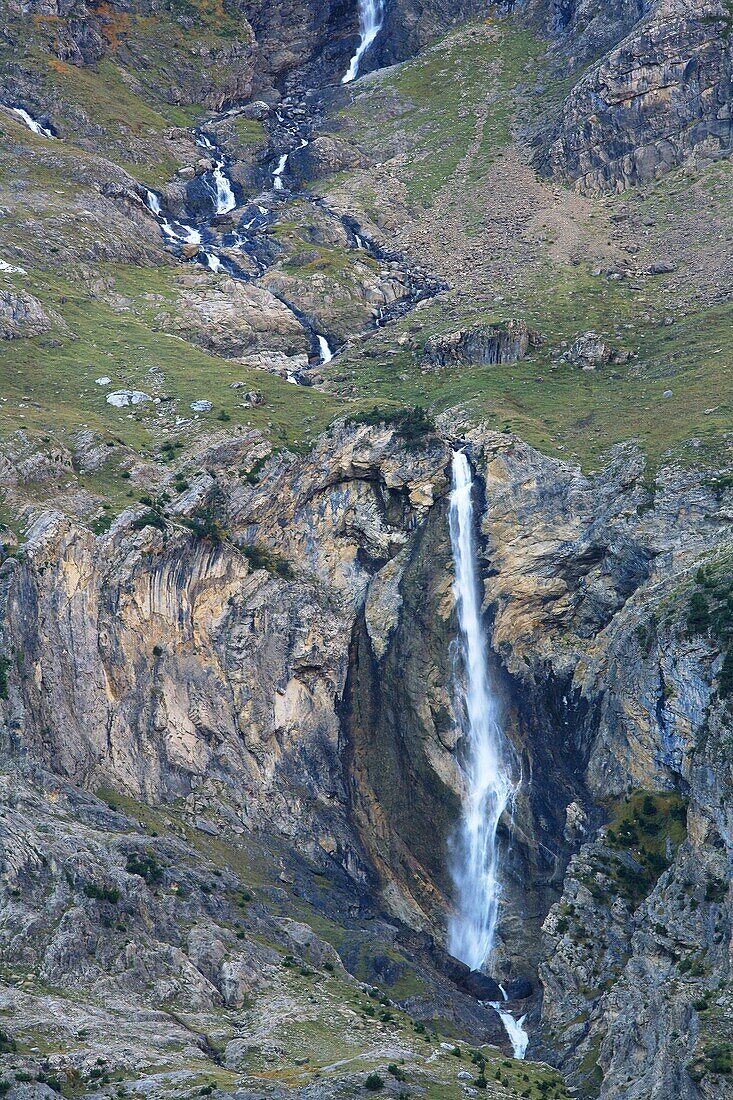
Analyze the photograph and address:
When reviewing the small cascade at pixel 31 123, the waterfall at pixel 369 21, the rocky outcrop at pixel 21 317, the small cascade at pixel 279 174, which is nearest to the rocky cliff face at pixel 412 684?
the rocky outcrop at pixel 21 317

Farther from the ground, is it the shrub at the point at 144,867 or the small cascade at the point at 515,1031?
the shrub at the point at 144,867

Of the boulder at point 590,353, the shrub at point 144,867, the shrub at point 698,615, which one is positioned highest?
the boulder at point 590,353

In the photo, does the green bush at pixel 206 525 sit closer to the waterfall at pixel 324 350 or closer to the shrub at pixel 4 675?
the shrub at pixel 4 675

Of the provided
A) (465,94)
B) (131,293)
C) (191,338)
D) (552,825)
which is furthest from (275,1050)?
(465,94)

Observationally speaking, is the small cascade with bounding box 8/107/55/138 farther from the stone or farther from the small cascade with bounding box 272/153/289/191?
the stone

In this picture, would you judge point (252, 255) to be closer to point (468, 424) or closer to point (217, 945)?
point (468, 424)

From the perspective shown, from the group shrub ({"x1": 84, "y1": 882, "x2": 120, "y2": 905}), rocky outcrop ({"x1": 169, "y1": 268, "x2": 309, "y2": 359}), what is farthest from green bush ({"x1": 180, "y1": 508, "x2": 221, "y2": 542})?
rocky outcrop ({"x1": 169, "y1": 268, "x2": 309, "y2": 359})
